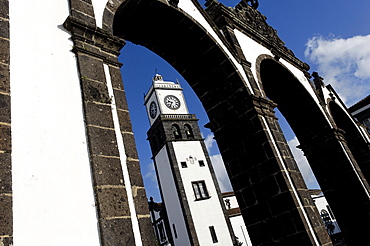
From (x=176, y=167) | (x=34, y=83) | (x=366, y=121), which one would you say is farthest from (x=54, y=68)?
(x=176, y=167)

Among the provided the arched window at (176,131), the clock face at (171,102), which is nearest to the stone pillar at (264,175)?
the arched window at (176,131)

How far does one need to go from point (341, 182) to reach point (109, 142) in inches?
259

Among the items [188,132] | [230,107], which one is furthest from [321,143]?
[188,132]

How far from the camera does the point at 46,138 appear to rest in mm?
2318

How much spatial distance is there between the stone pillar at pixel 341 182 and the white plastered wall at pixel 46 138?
21.6ft

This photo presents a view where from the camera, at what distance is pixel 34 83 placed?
2.52 metres

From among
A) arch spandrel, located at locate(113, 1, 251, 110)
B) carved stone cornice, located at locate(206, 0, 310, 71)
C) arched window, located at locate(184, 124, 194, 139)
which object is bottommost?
arch spandrel, located at locate(113, 1, 251, 110)

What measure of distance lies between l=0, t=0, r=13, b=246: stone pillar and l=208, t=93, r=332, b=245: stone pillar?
12.2ft

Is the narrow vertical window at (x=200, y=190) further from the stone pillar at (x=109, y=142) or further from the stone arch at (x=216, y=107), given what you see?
the stone pillar at (x=109, y=142)

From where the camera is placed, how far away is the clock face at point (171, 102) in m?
26.7

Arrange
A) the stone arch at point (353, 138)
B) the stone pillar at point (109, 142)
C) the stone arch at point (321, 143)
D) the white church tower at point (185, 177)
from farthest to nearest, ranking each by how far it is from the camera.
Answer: the white church tower at point (185, 177) → the stone arch at point (353, 138) → the stone arch at point (321, 143) → the stone pillar at point (109, 142)

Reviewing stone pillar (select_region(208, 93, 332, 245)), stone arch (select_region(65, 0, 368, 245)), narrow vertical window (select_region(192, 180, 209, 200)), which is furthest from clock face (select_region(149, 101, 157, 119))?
stone pillar (select_region(208, 93, 332, 245))

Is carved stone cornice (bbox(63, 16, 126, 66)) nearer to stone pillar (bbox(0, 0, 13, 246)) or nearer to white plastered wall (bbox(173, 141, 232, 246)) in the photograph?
stone pillar (bbox(0, 0, 13, 246))

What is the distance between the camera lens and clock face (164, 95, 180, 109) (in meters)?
26.7
